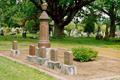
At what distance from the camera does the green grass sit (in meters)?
11.5

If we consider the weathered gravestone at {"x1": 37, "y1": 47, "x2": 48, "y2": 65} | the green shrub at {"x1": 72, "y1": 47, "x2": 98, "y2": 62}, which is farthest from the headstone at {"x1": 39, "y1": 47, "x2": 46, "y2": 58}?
the green shrub at {"x1": 72, "y1": 47, "x2": 98, "y2": 62}

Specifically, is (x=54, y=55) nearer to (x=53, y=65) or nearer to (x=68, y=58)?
(x=53, y=65)

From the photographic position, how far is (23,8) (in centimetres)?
3741

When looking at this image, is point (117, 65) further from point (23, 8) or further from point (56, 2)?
point (23, 8)

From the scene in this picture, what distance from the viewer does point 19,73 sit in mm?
12258

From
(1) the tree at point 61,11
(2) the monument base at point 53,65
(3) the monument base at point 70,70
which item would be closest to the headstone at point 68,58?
(3) the monument base at point 70,70

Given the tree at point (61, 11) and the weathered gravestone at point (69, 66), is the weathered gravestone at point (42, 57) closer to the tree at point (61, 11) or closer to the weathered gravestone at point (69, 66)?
the weathered gravestone at point (69, 66)

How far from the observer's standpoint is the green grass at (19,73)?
37.7ft

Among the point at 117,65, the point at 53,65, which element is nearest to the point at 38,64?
the point at 53,65

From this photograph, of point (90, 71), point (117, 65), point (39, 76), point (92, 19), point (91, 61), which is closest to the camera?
point (39, 76)

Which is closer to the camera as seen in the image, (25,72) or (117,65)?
(25,72)

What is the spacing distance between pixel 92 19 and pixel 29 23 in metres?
9.06

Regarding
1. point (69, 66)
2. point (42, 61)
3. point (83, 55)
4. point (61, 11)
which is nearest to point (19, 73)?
point (69, 66)

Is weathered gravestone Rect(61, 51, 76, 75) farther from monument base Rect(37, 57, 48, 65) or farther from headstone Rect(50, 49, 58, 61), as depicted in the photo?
monument base Rect(37, 57, 48, 65)
